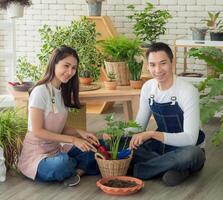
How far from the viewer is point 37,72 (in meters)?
4.20

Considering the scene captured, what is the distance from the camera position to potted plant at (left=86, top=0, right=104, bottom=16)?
5.54 m

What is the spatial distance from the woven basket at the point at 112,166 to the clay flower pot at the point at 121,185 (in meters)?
0.04

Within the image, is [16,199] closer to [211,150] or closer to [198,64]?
[211,150]

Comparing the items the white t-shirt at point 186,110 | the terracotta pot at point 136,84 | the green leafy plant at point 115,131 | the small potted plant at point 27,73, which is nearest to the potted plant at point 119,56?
the terracotta pot at point 136,84

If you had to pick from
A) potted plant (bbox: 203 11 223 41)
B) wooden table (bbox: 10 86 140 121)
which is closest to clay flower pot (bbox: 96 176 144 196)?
wooden table (bbox: 10 86 140 121)

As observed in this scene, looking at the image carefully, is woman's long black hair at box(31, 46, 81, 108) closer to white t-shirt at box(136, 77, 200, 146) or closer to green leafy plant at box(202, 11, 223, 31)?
white t-shirt at box(136, 77, 200, 146)

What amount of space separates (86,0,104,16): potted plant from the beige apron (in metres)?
2.33

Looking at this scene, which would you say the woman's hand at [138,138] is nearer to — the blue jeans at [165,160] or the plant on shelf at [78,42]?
the blue jeans at [165,160]

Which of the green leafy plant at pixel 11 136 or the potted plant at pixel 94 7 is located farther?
the potted plant at pixel 94 7

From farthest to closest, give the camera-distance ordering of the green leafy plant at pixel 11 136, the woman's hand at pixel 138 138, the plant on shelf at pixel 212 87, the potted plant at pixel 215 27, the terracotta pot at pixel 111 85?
the potted plant at pixel 215 27, the terracotta pot at pixel 111 85, the plant on shelf at pixel 212 87, the green leafy plant at pixel 11 136, the woman's hand at pixel 138 138

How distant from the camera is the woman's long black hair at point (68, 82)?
11.2ft

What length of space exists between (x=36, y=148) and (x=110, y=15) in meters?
2.79

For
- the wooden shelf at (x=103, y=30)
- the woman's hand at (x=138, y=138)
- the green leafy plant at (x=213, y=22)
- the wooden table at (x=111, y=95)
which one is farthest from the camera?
the wooden shelf at (x=103, y=30)

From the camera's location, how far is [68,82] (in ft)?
11.5
